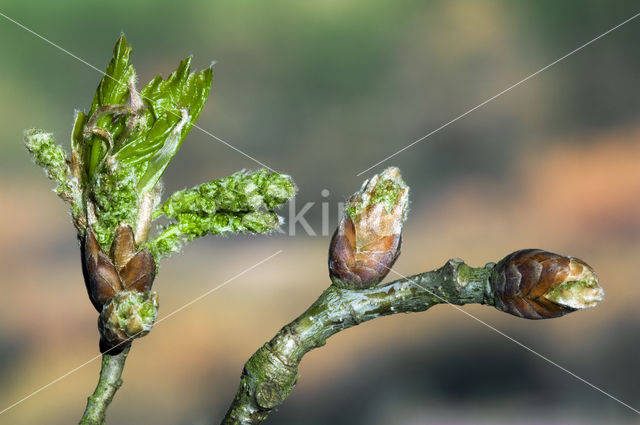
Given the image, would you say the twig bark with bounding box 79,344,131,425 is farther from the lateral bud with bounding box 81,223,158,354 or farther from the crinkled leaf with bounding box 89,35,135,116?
the crinkled leaf with bounding box 89,35,135,116

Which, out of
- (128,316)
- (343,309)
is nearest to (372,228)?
(343,309)

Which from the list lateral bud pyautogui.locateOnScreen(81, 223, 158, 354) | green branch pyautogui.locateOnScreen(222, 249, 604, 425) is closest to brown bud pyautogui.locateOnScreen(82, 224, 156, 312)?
lateral bud pyautogui.locateOnScreen(81, 223, 158, 354)

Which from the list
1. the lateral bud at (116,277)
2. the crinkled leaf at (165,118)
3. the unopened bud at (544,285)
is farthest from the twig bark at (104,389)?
the unopened bud at (544,285)

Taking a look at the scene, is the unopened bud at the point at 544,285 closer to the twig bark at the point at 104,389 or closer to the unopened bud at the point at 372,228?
the unopened bud at the point at 372,228

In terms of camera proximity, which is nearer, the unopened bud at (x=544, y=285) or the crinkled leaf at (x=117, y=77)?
the unopened bud at (x=544, y=285)

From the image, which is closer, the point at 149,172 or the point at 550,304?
the point at 550,304

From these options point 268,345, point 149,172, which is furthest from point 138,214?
point 268,345

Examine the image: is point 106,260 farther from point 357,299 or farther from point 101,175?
point 357,299
